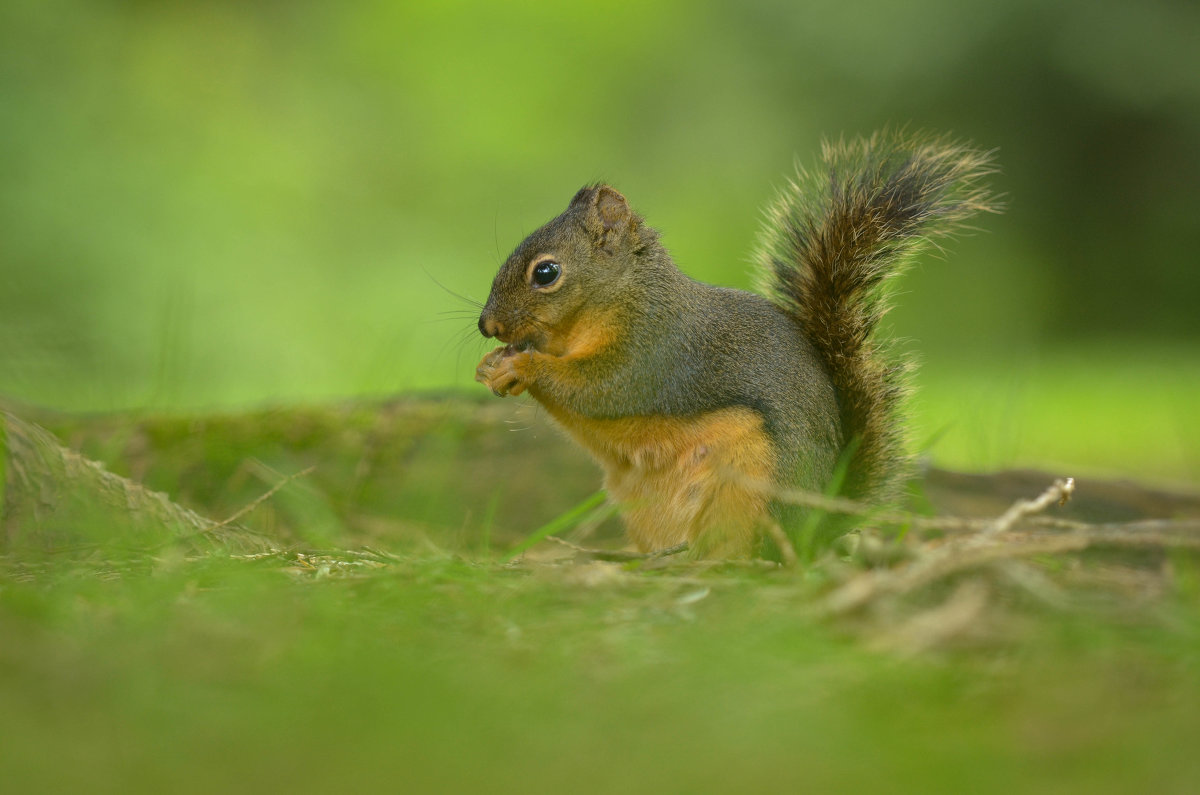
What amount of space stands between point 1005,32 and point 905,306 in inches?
104

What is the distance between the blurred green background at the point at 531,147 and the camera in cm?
797

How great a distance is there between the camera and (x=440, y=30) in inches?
394

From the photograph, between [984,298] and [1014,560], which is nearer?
[1014,560]

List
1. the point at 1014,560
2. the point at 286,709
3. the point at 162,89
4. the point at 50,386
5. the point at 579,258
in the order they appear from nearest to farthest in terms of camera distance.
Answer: the point at 286,709 < the point at 1014,560 < the point at 579,258 < the point at 50,386 < the point at 162,89

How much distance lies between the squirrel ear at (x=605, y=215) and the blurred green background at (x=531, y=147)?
4.22 meters

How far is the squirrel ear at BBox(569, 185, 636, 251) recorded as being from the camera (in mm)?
2910

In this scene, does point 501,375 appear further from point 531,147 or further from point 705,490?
point 531,147

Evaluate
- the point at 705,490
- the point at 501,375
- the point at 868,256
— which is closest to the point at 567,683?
the point at 705,490

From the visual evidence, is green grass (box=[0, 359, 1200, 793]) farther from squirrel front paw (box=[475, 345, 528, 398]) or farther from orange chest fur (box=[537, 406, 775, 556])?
Answer: squirrel front paw (box=[475, 345, 528, 398])

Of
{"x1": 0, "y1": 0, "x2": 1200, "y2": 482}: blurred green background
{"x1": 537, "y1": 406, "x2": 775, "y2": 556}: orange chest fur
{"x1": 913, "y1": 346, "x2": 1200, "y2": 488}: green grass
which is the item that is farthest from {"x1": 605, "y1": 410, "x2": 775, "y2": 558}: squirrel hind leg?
{"x1": 0, "y1": 0, "x2": 1200, "y2": 482}: blurred green background

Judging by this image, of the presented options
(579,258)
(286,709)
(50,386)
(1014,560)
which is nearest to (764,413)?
(579,258)

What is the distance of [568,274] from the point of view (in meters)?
2.82

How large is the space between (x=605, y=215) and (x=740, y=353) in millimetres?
Result: 606

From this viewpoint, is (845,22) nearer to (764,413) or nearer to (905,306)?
(905,306)
